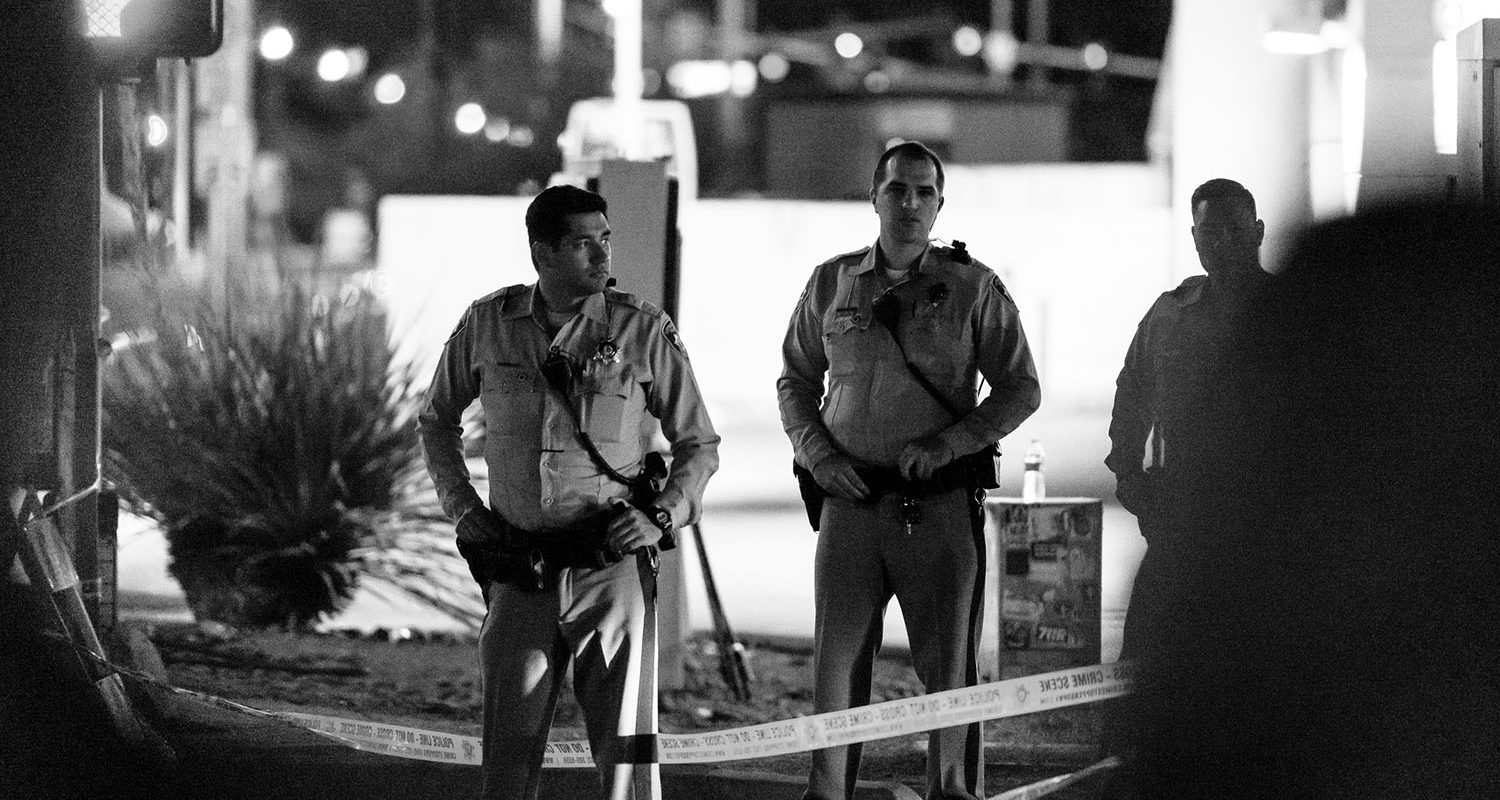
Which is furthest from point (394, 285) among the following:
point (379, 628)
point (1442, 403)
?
point (1442, 403)

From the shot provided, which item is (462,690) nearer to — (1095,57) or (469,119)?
(469,119)

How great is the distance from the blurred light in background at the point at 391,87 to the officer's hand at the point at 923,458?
42.2 metres

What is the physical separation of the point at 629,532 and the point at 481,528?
1.24 feet

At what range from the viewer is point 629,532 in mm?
4465

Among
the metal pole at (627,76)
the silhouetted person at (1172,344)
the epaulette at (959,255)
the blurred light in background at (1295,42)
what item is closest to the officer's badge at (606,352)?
the epaulette at (959,255)

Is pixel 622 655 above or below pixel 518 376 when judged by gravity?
below

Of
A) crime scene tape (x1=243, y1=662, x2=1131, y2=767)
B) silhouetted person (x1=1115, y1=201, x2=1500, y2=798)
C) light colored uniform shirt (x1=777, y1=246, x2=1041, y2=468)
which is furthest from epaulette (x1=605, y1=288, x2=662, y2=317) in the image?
silhouetted person (x1=1115, y1=201, x2=1500, y2=798)

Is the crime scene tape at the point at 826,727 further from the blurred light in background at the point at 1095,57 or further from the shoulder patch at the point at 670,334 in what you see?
the blurred light in background at the point at 1095,57

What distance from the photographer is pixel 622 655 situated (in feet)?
14.9

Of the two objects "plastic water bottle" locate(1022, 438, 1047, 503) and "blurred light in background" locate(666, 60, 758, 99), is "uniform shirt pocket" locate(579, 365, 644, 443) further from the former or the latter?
"blurred light in background" locate(666, 60, 758, 99)

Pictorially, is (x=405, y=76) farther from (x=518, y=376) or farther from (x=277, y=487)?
(x=518, y=376)

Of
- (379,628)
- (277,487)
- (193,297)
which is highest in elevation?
(193,297)

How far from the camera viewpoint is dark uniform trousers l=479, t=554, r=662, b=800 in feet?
14.7

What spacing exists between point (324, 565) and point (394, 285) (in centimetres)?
151
